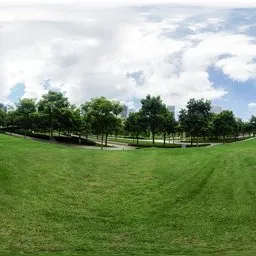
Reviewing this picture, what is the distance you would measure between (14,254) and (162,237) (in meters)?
5.71

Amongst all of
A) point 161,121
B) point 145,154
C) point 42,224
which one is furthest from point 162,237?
point 161,121

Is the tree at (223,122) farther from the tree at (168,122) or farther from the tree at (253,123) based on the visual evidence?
the tree at (253,123)

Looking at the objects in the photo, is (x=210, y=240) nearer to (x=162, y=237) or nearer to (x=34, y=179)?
(x=162, y=237)

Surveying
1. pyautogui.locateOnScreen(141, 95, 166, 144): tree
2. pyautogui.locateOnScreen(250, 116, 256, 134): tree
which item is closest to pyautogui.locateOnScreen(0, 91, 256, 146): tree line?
pyautogui.locateOnScreen(141, 95, 166, 144): tree

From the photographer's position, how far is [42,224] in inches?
652

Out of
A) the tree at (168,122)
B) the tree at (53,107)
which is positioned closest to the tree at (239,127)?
the tree at (168,122)

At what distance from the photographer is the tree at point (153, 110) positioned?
68.5 meters

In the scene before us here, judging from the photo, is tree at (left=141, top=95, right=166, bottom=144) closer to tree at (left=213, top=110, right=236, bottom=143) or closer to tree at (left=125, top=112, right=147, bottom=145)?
tree at (left=125, top=112, right=147, bottom=145)

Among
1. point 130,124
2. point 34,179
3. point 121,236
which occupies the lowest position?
point 121,236

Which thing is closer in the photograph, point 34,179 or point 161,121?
point 34,179

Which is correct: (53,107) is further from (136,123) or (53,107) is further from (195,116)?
(195,116)

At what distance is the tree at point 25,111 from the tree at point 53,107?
4844 mm

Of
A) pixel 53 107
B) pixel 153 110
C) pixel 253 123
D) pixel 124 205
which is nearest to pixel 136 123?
pixel 153 110

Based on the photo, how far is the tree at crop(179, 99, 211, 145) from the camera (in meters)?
71.0
